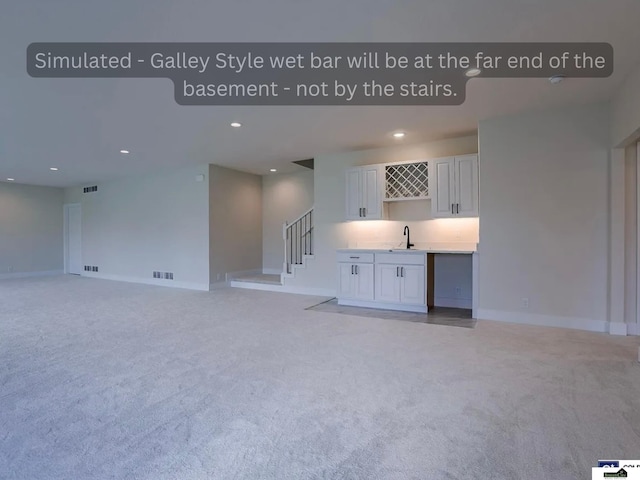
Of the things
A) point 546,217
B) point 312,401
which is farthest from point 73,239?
point 546,217

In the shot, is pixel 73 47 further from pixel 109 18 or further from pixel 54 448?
pixel 54 448

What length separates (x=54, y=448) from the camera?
1921 millimetres

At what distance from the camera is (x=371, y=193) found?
19.2 feet

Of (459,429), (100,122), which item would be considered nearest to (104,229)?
(100,122)

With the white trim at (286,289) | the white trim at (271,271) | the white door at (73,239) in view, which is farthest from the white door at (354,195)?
the white door at (73,239)

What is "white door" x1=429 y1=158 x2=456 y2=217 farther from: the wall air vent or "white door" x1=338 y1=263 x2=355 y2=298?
the wall air vent

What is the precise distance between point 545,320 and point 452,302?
Result: 1.41m

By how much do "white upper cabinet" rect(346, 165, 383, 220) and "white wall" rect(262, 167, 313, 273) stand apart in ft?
7.62

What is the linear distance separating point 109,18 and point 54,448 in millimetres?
2745

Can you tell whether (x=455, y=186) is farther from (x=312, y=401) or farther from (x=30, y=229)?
(x=30, y=229)

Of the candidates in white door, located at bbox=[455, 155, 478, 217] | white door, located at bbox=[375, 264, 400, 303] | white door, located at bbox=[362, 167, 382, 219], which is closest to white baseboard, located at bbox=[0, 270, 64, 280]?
white door, located at bbox=[362, 167, 382, 219]

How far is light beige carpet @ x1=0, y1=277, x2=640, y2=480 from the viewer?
1.80 m

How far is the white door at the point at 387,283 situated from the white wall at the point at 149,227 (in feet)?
12.3

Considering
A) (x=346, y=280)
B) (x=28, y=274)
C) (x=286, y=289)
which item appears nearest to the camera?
(x=346, y=280)
